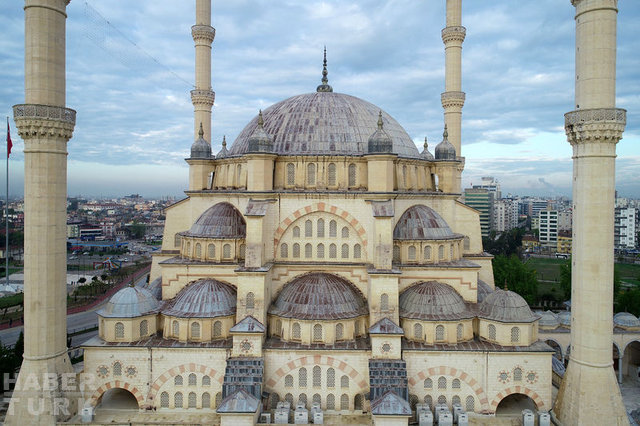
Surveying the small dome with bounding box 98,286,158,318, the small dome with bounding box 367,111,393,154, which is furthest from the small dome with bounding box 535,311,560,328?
the small dome with bounding box 98,286,158,318

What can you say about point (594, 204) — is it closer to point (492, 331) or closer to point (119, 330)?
point (492, 331)

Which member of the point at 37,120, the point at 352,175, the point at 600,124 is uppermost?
the point at 37,120

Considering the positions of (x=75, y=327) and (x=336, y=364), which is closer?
(x=336, y=364)

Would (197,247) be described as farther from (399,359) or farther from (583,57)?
(583,57)

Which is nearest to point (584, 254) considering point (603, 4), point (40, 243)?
point (603, 4)

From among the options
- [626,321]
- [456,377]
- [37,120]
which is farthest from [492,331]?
[37,120]

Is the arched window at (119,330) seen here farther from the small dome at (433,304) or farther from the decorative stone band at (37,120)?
the small dome at (433,304)

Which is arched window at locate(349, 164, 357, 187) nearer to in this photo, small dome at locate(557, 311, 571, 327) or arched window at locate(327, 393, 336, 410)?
arched window at locate(327, 393, 336, 410)
